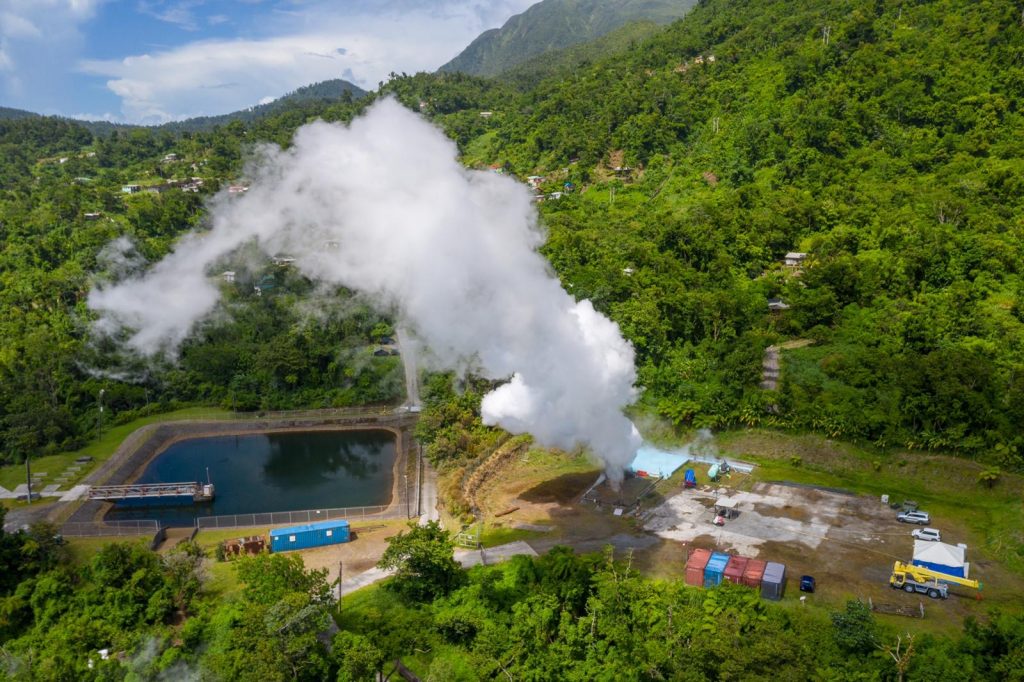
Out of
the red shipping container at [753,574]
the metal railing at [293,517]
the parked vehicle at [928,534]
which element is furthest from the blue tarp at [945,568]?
the metal railing at [293,517]

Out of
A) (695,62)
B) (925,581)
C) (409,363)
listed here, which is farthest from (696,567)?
(695,62)

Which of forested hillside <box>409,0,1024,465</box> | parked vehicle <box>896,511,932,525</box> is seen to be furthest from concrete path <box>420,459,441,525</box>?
parked vehicle <box>896,511,932,525</box>

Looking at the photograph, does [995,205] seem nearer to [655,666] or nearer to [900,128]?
[900,128]

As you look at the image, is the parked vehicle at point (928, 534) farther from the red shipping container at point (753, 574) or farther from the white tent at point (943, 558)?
the red shipping container at point (753, 574)

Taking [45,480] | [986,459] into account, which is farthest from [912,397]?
[45,480]

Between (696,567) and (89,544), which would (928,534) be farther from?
(89,544)

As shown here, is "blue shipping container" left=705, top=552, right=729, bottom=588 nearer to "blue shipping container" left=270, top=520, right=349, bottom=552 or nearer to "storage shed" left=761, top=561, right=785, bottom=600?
"storage shed" left=761, top=561, right=785, bottom=600
